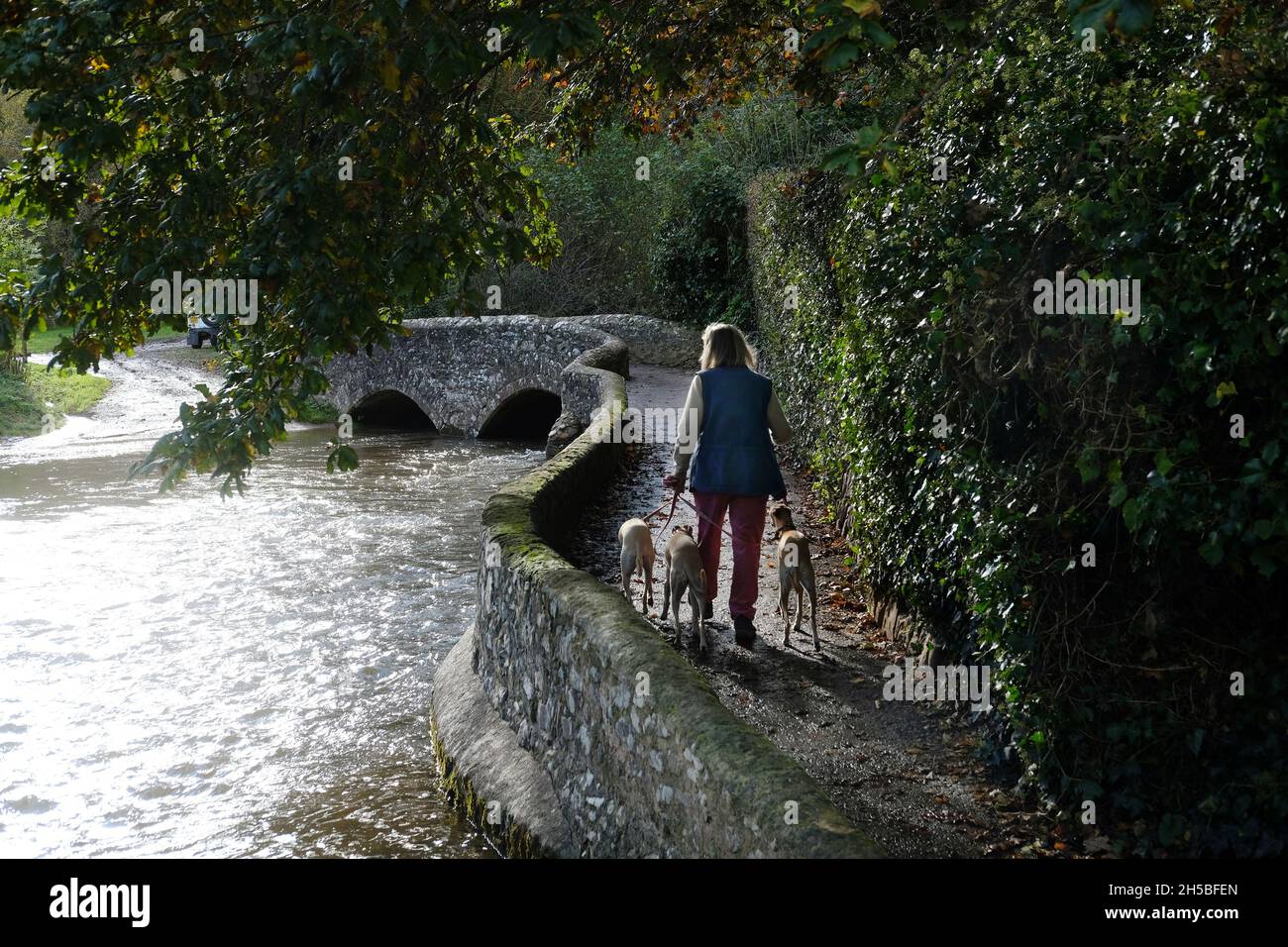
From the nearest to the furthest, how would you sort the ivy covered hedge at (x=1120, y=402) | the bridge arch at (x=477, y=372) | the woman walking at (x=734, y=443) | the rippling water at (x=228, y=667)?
the ivy covered hedge at (x=1120, y=402), the rippling water at (x=228, y=667), the woman walking at (x=734, y=443), the bridge arch at (x=477, y=372)

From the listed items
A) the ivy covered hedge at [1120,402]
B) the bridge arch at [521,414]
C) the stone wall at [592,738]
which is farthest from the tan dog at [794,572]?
the bridge arch at [521,414]

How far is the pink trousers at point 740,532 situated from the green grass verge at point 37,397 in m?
22.7

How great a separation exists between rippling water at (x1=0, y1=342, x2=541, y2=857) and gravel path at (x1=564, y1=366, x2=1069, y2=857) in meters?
1.90

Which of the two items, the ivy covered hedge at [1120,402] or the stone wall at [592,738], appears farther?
the ivy covered hedge at [1120,402]

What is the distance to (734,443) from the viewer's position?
286 inches

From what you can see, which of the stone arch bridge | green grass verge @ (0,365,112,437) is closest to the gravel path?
the stone arch bridge

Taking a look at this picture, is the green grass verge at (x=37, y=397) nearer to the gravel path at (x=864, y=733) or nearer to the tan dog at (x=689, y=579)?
the gravel path at (x=864, y=733)

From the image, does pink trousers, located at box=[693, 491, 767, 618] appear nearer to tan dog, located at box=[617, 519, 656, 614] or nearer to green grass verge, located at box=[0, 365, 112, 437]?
tan dog, located at box=[617, 519, 656, 614]

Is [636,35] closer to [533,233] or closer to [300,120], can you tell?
[533,233]

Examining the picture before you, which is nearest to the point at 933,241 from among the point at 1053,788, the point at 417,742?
the point at 1053,788

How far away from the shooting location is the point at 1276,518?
3.91 meters

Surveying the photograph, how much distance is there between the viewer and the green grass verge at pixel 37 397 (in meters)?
25.9

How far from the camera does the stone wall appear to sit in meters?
3.75

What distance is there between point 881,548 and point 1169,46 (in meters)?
3.70
